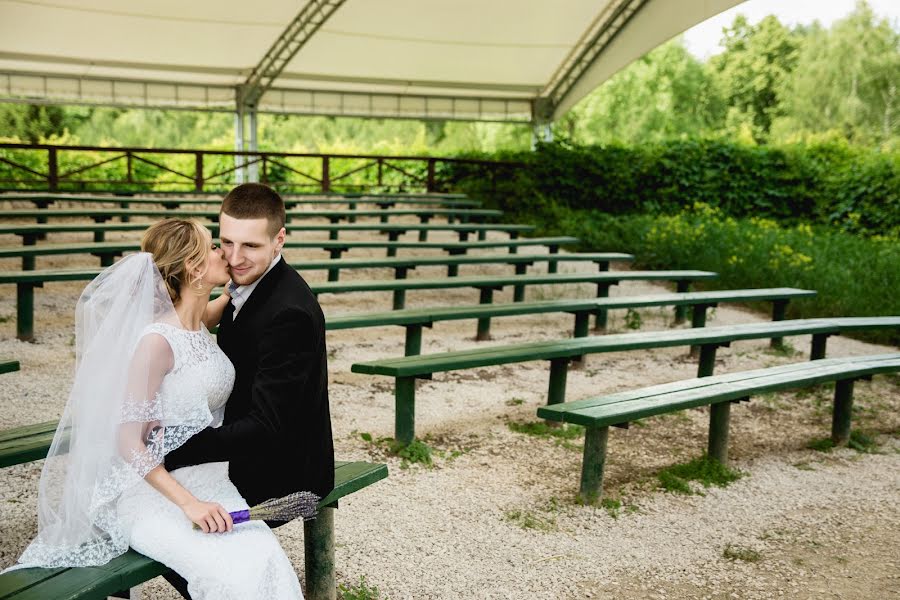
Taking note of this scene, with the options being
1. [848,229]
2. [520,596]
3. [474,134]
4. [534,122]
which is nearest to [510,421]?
[520,596]

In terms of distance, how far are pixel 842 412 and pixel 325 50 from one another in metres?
12.8

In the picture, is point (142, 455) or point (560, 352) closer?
point (142, 455)

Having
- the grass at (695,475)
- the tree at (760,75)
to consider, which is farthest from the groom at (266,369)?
the tree at (760,75)

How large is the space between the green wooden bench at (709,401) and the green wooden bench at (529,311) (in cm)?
158

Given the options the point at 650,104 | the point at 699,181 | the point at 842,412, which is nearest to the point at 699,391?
the point at 842,412

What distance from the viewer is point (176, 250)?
2.15 meters

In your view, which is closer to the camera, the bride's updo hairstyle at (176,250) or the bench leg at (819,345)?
the bride's updo hairstyle at (176,250)

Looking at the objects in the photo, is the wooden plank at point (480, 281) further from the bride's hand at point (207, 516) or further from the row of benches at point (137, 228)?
the bride's hand at point (207, 516)

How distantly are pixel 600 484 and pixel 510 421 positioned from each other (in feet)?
3.88

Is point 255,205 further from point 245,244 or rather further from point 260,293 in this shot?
point 260,293

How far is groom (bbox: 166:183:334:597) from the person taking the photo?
2.12 m

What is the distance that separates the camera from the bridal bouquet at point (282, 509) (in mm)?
2162

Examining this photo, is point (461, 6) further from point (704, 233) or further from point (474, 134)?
point (474, 134)

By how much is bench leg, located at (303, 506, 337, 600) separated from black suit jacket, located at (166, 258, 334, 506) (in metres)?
0.35
